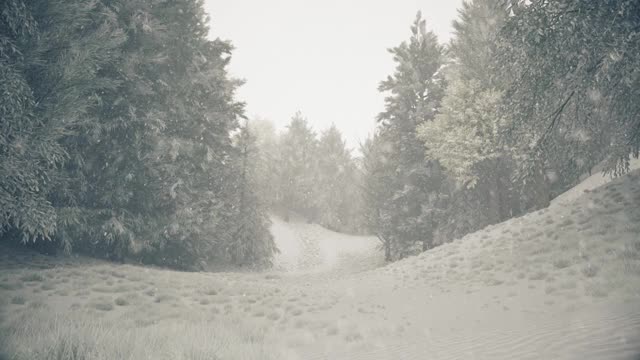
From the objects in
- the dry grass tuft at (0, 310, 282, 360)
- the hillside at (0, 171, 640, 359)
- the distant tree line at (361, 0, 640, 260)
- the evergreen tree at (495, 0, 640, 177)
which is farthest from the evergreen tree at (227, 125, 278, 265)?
the evergreen tree at (495, 0, 640, 177)

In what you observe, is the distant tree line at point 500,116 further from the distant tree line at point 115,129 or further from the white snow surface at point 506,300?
the distant tree line at point 115,129

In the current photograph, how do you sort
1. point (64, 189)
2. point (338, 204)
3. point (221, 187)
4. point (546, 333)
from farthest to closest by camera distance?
1. point (338, 204)
2. point (221, 187)
3. point (64, 189)
4. point (546, 333)

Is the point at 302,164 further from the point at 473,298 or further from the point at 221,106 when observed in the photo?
the point at 473,298

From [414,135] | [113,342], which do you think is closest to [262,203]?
[414,135]

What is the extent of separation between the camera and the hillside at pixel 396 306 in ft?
19.2

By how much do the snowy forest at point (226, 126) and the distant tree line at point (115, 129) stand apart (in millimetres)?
65

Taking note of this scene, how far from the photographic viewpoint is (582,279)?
902 centimetres

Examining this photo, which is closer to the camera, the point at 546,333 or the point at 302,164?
the point at 546,333

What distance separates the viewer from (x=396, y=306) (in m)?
11.4

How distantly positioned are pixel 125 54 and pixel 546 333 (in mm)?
17282

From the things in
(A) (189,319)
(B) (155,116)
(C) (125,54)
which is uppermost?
(C) (125,54)

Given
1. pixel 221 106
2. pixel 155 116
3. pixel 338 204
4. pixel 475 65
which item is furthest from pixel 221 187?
pixel 338 204

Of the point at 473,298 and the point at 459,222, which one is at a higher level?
the point at 459,222

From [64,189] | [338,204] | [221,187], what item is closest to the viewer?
[64,189]
